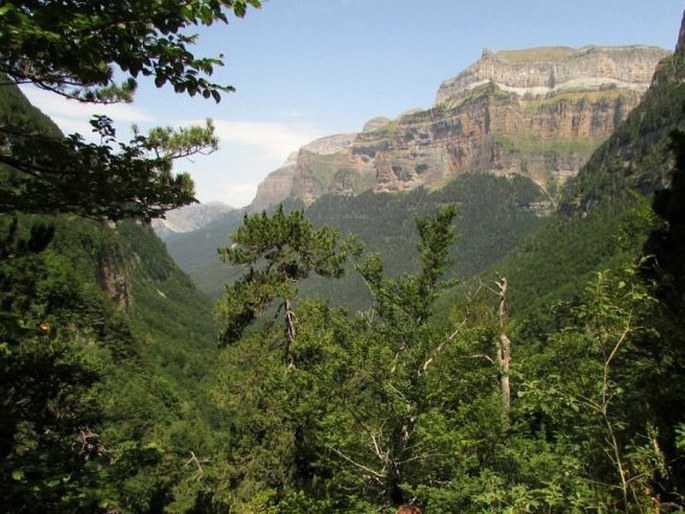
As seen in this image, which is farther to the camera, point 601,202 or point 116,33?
point 601,202

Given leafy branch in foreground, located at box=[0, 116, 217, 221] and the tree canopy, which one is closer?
the tree canopy

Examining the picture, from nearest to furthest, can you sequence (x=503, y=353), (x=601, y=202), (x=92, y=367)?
(x=92, y=367), (x=503, y=353), (x=601, y=202)

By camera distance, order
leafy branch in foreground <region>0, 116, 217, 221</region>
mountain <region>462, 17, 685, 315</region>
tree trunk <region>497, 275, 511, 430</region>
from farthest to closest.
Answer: mountain <region>462, 17, 685, 315</region> → tree trunk <region>497, 275, 511, 430</region> → leafy branch in foreground <region>0, 116, 217, 221</region>

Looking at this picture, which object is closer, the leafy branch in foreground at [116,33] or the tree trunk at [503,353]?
the leafy branch in foreground at [116,33]

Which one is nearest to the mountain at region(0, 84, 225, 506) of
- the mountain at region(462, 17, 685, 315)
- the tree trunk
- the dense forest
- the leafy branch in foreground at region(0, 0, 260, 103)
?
the dense forest

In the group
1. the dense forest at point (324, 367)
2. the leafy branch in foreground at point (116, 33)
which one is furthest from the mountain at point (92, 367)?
the leafy branch in foreground at point (116, 33)

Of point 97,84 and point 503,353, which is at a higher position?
point 97,84

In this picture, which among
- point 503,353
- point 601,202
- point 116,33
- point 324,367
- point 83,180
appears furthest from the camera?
point 601,202

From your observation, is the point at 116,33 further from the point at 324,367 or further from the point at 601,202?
the point at 601,202

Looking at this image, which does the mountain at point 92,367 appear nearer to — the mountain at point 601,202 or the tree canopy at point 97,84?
the tree canopy at point 97,84

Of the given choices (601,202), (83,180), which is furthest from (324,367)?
(601,202)

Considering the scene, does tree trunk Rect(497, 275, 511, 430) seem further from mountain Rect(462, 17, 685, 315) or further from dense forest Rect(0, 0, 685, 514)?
mountain Rect(462, 17, 685, 315)

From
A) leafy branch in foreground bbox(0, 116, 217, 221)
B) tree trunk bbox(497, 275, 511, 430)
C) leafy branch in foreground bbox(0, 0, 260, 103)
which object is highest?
leafy branch in foreground bbox(0, 0, 260, 103)

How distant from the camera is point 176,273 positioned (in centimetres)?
19362
